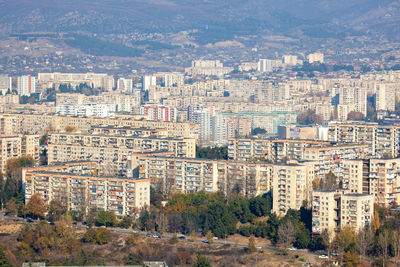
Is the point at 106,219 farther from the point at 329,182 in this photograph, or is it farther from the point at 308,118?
the point at 308,118

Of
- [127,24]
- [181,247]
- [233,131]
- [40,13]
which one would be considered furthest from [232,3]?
[181,247]

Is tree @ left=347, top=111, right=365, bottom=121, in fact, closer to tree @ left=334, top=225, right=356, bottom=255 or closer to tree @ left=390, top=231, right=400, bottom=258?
tree @ left=334, top=225, right=356, bottom=255

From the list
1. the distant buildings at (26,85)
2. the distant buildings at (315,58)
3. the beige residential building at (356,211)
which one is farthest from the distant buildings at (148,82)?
the beige residential building at (356,211)

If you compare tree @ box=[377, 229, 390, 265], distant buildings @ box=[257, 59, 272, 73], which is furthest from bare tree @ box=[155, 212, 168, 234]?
distant buildings @ box=[257, 59, 272, 73]

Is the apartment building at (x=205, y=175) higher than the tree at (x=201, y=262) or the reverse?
higher

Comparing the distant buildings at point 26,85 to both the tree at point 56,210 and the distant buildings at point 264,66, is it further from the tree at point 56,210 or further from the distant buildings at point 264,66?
the tree at point 56,210

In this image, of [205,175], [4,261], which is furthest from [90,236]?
[205,175]
